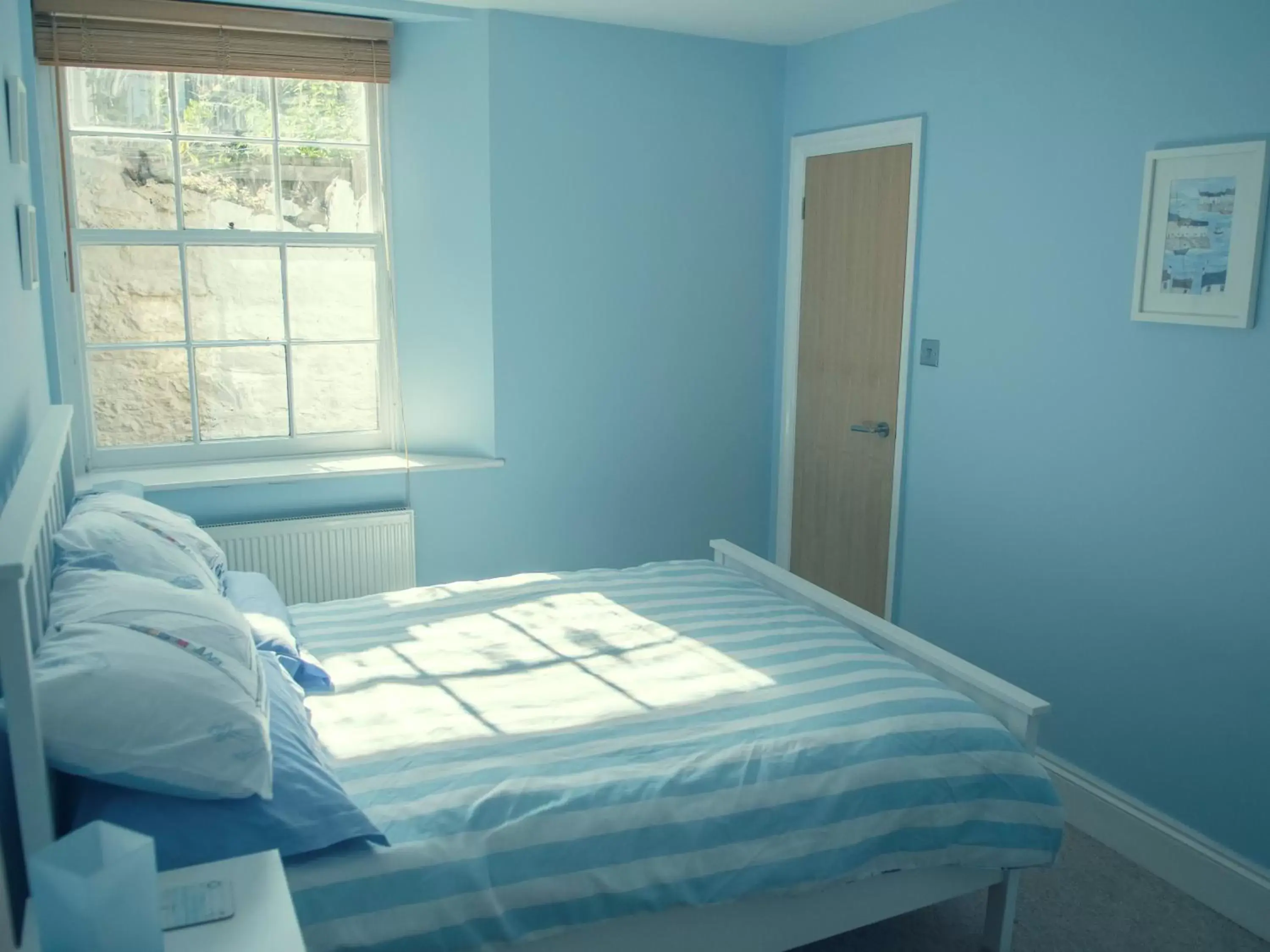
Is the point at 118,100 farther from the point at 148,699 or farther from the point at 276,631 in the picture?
the point at 148,699

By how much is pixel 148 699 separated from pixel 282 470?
86.6 inches

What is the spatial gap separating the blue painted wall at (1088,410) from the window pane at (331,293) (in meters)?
1.95

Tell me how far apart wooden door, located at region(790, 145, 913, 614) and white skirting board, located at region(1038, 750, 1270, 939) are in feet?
3.40

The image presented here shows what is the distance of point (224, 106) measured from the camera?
3.70 m

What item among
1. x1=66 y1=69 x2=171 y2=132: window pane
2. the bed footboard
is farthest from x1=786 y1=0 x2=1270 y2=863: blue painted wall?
x1=66 y1=69 x2=171 y2=132: window pane

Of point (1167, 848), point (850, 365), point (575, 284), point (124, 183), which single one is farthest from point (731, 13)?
point (1167, 848)

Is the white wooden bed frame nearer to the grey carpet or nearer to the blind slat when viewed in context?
the grey carpet

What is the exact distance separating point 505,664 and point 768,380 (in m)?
2.22

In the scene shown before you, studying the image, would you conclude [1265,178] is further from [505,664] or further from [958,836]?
[505,664]

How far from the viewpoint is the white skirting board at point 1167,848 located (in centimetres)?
257

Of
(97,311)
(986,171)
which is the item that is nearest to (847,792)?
(986,171)

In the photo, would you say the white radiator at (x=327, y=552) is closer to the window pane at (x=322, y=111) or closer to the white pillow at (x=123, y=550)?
the white pillow at (x=123, y=550)

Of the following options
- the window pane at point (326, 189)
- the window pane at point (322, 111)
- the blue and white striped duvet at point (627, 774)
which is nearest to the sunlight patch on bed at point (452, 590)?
the blue and white striped duvet at point (627, 774)

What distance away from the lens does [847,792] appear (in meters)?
2.07
